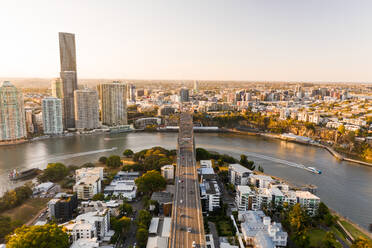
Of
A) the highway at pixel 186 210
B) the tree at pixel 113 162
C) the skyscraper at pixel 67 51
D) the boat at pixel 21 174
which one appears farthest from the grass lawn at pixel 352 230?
the skyscraper at pixel 67 51

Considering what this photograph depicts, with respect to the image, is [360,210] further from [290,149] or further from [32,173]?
[32,173]

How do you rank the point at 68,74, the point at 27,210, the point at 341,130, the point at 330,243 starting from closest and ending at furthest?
the point at 330,243
the point at 27,210
the point at 341,130
the point at 68,74

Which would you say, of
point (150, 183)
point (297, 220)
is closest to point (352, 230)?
point (297, 220)

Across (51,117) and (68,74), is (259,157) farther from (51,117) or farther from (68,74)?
(68,74)

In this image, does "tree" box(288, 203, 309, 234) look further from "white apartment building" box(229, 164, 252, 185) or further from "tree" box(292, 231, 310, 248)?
"white apartment building" box(229, 164, 252, 185)

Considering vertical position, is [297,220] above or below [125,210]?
above

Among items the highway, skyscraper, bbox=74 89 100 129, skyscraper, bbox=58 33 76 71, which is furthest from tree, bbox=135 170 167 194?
skyscraper, bbox=58 33 76 71

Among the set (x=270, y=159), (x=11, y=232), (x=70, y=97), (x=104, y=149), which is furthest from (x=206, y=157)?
(x=70, y=97)
